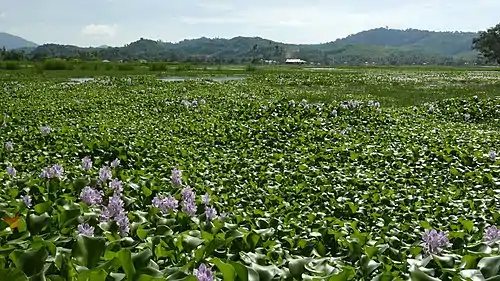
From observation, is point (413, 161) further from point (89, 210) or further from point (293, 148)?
point (89, 210)

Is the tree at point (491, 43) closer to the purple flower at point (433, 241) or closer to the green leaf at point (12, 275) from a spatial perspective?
the purple flower at point (433, 241)

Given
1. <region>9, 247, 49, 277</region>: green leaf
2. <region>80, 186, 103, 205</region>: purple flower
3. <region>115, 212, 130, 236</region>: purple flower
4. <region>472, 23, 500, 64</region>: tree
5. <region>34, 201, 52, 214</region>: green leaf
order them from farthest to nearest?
<region>472, 23, 500, 64</region>: tree, <region>80, 186, 103, 205</region>: purple flower, <region>34, 201, 52, 214</region>: green leaf, <region>115, 212, 130, 236</region>: purple flower, <region>9, 247, 49, 277</region>: green leaf

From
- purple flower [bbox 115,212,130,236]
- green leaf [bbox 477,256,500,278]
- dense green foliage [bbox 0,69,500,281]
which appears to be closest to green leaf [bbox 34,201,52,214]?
dense green foliage [bbox 0,69,500,281]

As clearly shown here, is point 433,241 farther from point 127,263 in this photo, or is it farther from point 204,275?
point 127,263

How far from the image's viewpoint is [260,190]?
4.87 metres

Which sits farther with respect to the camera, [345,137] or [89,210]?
[345,137]

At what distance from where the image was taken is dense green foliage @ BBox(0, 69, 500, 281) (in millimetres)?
1827

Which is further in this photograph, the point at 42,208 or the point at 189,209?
the point at 189,209

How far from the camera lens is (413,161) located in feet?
20.1

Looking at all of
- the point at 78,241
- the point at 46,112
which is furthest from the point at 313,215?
the point at 46,112

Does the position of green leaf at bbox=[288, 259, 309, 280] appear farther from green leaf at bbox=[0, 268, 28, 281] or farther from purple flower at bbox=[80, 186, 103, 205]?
purple flower at bbox=[80, 186, 103, 205]

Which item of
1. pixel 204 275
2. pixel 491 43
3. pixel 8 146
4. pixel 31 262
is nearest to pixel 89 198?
pixel 31 262

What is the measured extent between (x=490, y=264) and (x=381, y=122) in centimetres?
752

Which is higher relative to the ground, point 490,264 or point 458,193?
point 490,264
